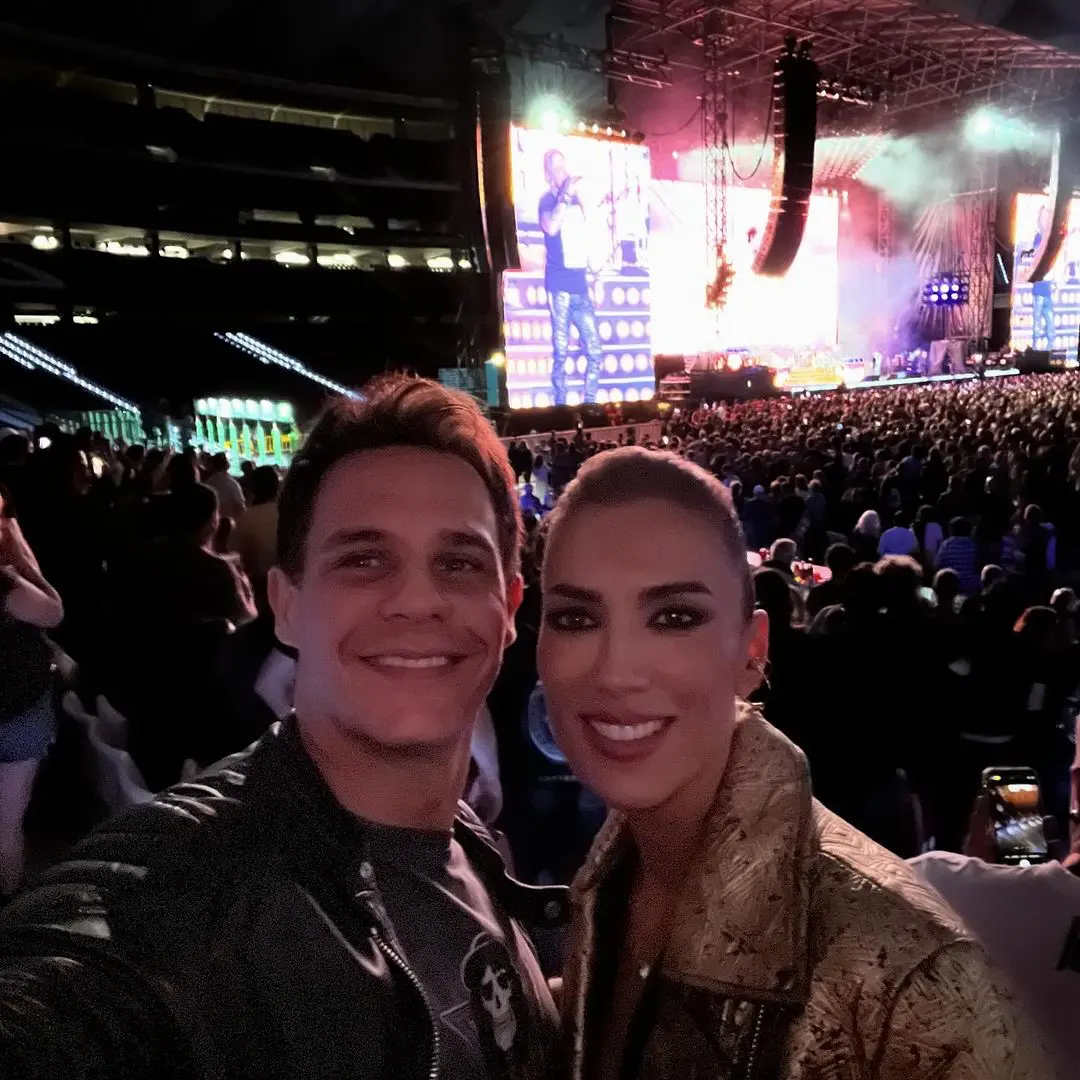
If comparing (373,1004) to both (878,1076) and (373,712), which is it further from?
(878,1076)

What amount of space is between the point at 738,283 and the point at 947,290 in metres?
10.8

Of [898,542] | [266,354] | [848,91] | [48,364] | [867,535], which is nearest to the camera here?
[898,542]

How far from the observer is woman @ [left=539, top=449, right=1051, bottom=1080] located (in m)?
1.07

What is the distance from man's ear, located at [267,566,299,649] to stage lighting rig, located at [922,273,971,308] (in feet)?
108

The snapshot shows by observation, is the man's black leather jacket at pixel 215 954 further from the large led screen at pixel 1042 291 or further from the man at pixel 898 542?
the large led screen at pixel 1042 291

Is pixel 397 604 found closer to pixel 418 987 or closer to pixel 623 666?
pixel 623 666

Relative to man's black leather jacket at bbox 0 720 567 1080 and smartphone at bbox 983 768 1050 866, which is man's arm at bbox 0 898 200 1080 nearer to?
man's black leather jacket at bbox 0 720 567 1080

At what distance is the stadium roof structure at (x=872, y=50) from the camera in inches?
677

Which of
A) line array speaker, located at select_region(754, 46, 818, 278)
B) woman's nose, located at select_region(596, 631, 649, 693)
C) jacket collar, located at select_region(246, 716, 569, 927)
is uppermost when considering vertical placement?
line array speaker, located at select_region(754, 46, 818, 278)

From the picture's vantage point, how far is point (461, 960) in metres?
1.32

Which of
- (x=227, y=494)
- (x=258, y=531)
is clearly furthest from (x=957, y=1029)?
(x=227, y=494)

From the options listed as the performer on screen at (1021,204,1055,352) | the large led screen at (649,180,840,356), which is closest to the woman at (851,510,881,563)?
the large led screen at (649,180,840,356)

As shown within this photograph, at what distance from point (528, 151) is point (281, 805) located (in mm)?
16670

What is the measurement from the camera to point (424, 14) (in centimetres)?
1898
